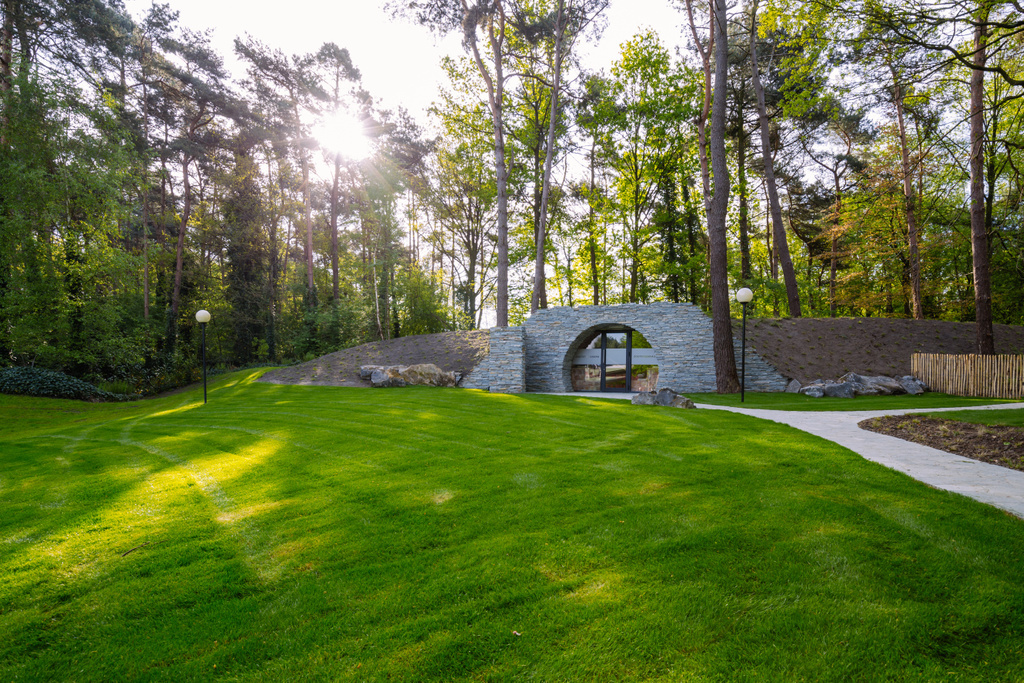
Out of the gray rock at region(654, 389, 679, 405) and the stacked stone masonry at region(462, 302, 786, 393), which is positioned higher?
the stacked stone masonry at region(462, 302, 786, 393)

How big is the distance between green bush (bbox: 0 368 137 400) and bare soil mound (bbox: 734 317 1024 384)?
19146 millimetres

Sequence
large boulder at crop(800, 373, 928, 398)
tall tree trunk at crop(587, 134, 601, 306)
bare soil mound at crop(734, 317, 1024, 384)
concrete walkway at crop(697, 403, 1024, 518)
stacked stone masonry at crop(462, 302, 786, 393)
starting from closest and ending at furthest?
concrete walkway at crop(697, 403, 1024, 518)
large boulder at crop(800, 373, 928, 398)
bare soil mound at crop(734, 317, 1024, 384)
stacked stone masonry at crop(462, 302, 786, 393)
tall tree trunk at crop(587, 134, 601, 306)

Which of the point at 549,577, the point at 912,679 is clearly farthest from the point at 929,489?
the point at 549,577

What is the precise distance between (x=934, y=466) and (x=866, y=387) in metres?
8.64

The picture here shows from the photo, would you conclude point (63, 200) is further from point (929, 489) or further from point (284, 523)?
point (929, 489)

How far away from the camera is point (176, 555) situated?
8.97ft

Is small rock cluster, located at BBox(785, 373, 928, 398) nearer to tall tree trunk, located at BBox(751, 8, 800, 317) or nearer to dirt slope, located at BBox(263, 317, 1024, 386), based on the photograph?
dirt slope, located at BBox(263, 317, 1024, 386)

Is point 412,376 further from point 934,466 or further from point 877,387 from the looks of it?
point 877,387

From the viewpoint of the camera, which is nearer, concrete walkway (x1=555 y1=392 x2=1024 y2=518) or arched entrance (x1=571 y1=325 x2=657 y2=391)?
concrete walkway (x1=555 y1=392 x2=1024 y2=518)

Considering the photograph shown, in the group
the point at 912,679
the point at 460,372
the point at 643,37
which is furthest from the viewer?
the point at 643,37

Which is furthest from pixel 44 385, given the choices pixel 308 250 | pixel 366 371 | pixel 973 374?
pixel 973 374

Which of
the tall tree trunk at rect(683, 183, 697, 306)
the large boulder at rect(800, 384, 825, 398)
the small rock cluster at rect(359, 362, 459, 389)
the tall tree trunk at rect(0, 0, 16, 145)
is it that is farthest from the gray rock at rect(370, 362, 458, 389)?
the tall tree trunk at rect(0, 0, 16, 145)

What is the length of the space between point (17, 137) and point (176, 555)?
16484 mm

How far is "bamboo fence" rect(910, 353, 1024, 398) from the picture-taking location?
10.1 meters
